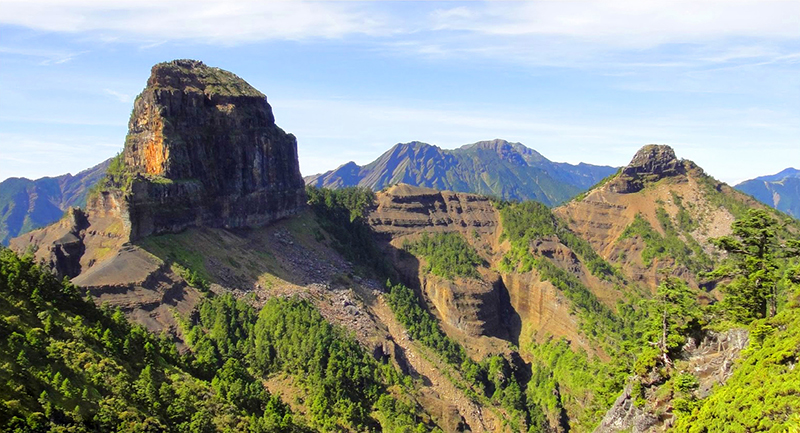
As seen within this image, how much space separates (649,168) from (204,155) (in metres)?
126

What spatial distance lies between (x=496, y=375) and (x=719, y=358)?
6292cm

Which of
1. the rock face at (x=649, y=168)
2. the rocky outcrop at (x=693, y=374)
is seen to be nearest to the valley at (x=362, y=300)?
the rocky outcrop at (x=693, y=374)

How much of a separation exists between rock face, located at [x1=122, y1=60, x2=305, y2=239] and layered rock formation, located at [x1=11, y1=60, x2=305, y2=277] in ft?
0.57

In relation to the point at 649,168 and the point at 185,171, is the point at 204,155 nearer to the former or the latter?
the point at 185,171

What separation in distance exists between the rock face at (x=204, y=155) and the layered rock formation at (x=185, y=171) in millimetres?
173

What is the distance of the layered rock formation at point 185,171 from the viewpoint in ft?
314

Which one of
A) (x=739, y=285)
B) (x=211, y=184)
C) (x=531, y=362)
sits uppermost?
(x=211, y=184)

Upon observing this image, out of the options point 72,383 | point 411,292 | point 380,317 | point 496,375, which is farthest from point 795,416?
point 411,292

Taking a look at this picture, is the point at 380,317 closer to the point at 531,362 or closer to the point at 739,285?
the point at 531,362

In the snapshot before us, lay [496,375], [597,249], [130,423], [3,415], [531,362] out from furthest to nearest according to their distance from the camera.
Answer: [597,249] → [531,362] → [496,375] → [130,423] → [3,415]

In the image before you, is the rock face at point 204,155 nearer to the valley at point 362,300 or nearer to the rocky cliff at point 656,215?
the valley at point 362,300

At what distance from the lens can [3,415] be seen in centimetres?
3662

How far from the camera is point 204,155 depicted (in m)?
111

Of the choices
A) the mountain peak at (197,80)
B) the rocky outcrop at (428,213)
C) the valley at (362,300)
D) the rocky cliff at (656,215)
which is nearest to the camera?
the valley at (362,300)
